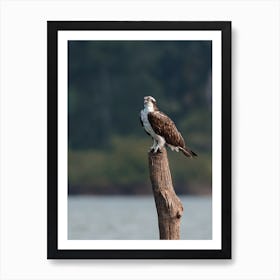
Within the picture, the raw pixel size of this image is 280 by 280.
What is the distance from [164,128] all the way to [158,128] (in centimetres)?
4

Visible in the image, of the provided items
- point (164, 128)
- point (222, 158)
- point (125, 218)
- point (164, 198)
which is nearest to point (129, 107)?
point (125, 218)

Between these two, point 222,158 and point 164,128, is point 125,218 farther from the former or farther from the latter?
point 222,158

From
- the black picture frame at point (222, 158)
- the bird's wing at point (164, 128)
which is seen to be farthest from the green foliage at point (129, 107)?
the black picture frame at point (222, 158)

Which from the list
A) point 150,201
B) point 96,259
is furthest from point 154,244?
point 150,201

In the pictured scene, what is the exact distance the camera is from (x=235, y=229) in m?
6.81

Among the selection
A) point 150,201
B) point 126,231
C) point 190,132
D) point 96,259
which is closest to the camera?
point 96,259

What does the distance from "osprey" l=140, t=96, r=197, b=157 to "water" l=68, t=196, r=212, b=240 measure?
18.8ft

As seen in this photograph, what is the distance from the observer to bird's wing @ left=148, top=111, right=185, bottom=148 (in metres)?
7.07

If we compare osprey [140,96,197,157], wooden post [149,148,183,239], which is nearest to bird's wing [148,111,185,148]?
osprey [140,96,197,157]

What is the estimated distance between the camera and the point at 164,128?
7109mm

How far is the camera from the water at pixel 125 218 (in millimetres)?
14836
